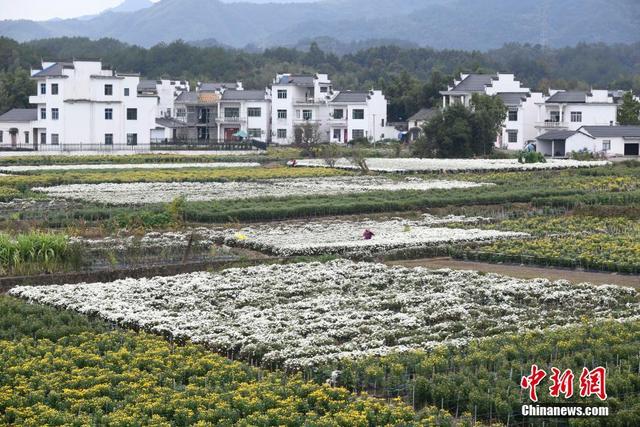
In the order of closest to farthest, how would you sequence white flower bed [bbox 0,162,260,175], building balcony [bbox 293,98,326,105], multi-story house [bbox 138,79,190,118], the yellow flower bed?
the yellow flower bed
white flower bed [bbox 0,162,260,175]
building balcony [bbox 293,98,326,105]
multi-story house [bbox 138,79,190,118]

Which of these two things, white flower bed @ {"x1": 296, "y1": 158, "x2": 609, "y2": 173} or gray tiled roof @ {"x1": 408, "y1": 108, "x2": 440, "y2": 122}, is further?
gray tiled roof @ {"x1": 408, "y1": 108, "x2": 440, "y2": 122}

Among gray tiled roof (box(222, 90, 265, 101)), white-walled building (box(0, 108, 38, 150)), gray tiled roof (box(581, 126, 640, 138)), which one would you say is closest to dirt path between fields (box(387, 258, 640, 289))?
gray tiled roof (box(581, 126, 640, 138))

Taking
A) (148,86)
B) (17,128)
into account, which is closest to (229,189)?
(17,128)

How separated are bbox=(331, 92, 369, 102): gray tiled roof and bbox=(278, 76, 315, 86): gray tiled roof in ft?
11.1

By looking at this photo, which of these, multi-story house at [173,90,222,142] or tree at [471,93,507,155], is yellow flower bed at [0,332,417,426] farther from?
multi-story house at [173,90,222,142]

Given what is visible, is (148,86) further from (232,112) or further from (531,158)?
(531,158)

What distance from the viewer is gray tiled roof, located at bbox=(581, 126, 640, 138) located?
6969 centimetres

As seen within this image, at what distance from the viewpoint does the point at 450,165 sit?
192ft

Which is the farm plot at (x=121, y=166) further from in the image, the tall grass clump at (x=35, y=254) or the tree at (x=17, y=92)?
the tree at (x=17, y=92)

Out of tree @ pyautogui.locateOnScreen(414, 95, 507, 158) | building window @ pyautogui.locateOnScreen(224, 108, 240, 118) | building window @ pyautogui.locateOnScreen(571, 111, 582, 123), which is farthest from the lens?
building window @ pyautogui.locateOnScreen(224, 108, 240, 118)

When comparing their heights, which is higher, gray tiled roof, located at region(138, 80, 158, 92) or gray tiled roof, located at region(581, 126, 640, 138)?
gray tiled roof, located at region(138, 80, 158, 92)

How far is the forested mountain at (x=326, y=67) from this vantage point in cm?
9569

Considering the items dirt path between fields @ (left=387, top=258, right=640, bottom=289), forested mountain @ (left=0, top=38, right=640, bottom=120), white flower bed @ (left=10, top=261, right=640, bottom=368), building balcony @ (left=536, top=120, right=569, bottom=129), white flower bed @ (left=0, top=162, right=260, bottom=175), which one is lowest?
white flower bed @ (left=10, top=261, right=640, bottom=368)

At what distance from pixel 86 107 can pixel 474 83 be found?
28.2 meters
